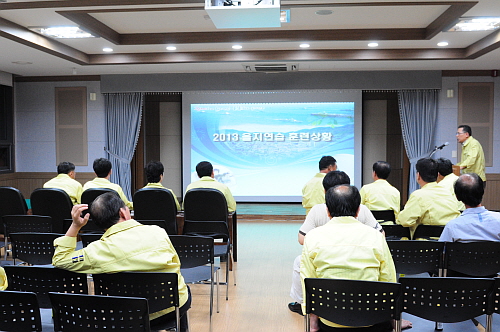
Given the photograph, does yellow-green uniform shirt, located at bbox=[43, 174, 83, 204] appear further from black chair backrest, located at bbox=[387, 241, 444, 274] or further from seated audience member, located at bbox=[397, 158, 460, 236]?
black chair backrest, located at bbox=[387, 241, 444, 274]

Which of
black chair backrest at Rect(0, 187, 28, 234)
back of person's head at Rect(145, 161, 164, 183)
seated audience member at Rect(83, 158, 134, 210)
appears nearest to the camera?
black chair backrest at Rect(0, 187, 28, 234)

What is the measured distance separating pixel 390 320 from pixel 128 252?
1265 millimetres

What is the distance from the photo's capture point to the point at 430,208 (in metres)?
3.92

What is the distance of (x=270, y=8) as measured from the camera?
3455mm

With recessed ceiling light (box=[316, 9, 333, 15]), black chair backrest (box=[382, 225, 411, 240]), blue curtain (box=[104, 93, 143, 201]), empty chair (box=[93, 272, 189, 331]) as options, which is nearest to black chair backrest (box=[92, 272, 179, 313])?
empty chair (box=[93, 272, 189, 331])

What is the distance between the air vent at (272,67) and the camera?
7854 millimetres

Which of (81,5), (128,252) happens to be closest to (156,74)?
(81,5)

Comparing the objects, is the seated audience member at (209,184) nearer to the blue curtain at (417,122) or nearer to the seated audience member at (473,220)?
the seated audience member at (473,220)

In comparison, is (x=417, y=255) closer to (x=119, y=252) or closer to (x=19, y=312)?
(x=119, y=252)

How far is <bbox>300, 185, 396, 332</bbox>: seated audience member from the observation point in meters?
2.23

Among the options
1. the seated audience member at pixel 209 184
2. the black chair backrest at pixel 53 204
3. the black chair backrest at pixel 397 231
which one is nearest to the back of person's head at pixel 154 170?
the seated audience member at pixel 209 184

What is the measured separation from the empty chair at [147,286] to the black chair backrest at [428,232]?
2.22 meters

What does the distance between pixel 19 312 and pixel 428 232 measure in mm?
2949

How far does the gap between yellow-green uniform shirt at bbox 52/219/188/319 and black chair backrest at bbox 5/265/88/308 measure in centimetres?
13
